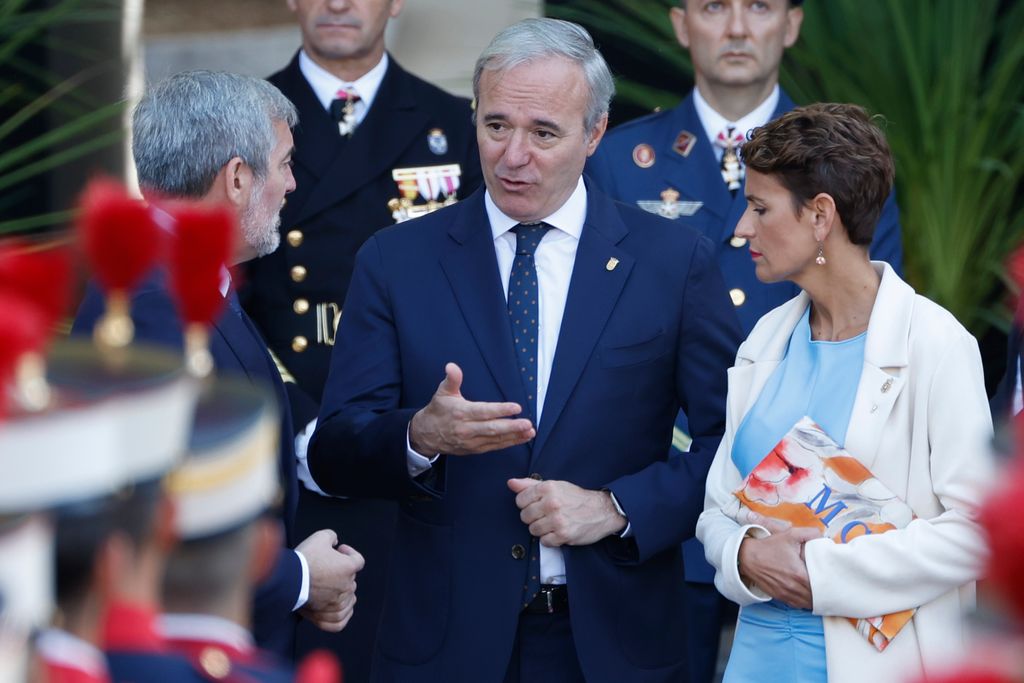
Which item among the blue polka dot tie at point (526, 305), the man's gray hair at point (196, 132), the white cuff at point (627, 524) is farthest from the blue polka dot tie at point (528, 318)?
the man's gray hair at point (196, 132)

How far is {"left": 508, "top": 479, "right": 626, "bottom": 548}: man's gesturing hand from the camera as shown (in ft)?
9.55

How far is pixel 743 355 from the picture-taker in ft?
10.1

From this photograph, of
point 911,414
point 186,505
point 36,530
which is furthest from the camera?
point 911,414

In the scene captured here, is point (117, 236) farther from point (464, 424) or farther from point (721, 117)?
point (721, 117)

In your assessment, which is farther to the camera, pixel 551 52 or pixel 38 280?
pixel 551 52

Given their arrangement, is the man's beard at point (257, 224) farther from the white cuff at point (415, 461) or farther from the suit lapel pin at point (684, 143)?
the suit lapel pin at point (684, 143)

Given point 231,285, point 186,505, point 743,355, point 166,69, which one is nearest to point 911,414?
point 743,355

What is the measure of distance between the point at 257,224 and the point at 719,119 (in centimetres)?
155

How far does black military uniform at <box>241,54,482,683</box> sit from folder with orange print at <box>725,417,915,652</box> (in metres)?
1.21

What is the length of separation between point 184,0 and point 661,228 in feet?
8.44

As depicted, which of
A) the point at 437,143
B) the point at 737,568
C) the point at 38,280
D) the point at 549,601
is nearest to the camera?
the point at 38,280

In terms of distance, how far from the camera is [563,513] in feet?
9.55

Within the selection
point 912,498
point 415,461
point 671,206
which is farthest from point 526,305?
point 671,206

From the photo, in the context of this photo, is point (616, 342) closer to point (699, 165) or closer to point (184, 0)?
point (699, 165)
